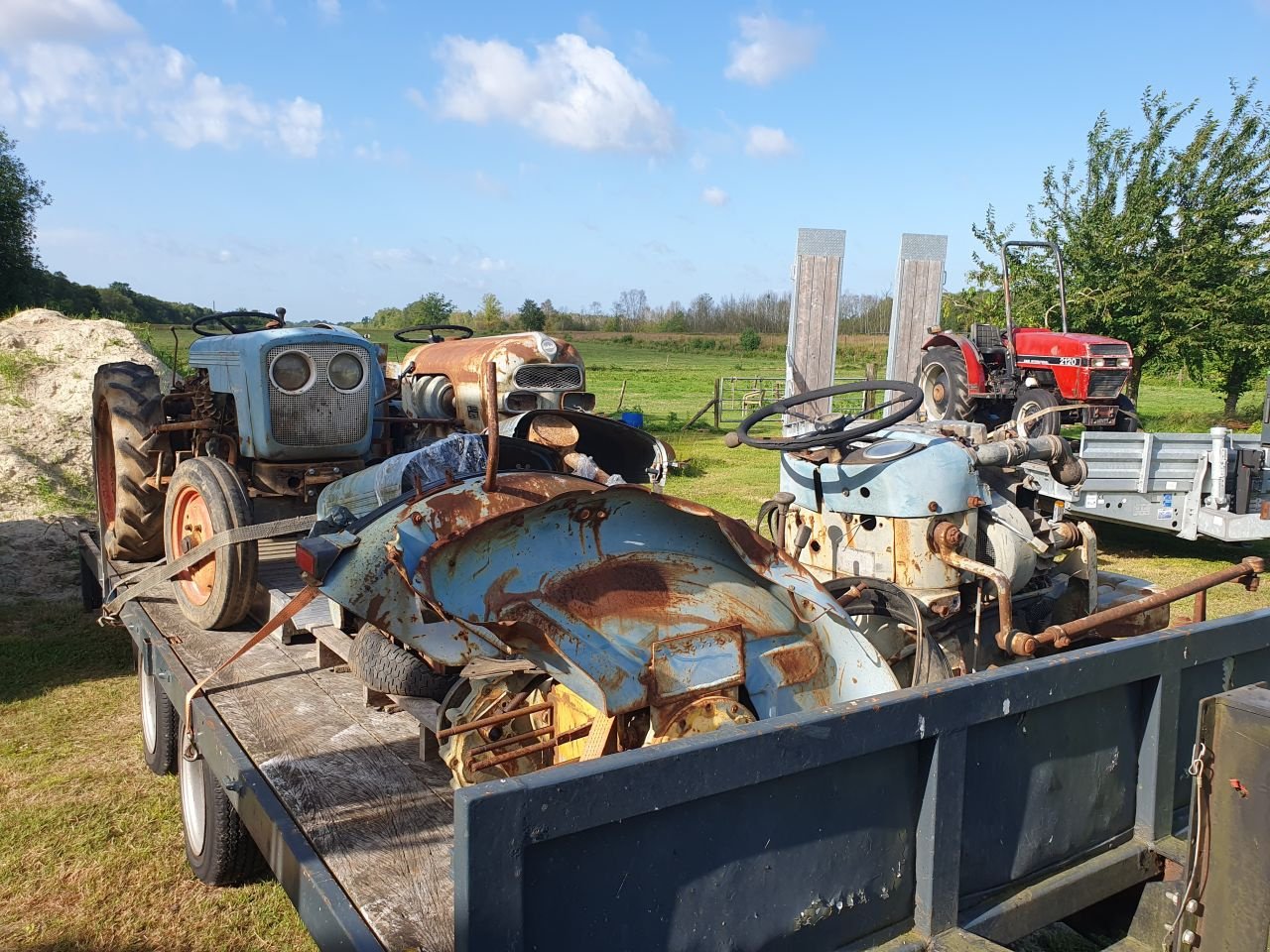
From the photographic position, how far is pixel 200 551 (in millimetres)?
3572

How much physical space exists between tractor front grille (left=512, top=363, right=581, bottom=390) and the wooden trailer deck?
330 cm

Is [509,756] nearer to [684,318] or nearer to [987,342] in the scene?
[987,342]

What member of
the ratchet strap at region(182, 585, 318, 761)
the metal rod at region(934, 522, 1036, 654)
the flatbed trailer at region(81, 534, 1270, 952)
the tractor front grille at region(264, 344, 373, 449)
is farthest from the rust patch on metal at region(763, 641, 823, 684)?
the tractor front grille at region(264, 344, 373, 449)

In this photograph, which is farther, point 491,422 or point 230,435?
point 230,435

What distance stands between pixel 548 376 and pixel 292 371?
2716 mm

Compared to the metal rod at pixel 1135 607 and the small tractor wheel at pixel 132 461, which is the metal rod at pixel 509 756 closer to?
the metal rod at pixel 1135 607

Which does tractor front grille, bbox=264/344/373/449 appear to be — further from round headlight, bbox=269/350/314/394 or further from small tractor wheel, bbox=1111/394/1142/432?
small tractor wheel, bbox=1111/394/1142/432

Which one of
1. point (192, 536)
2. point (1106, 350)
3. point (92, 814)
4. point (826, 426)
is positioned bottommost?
point (92, 814)

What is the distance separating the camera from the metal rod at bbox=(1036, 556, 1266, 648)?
312 centimetres

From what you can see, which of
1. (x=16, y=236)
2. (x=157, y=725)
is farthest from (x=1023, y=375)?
(x=16, y=236)

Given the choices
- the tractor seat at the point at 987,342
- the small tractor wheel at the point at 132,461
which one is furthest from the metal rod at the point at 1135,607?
the tractor seat at the point at 987,342

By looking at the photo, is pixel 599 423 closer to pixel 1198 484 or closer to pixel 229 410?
pixel 229 410

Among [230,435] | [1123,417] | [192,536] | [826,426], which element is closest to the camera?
[826,426]

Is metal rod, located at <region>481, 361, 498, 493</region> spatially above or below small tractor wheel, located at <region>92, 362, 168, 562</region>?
above
